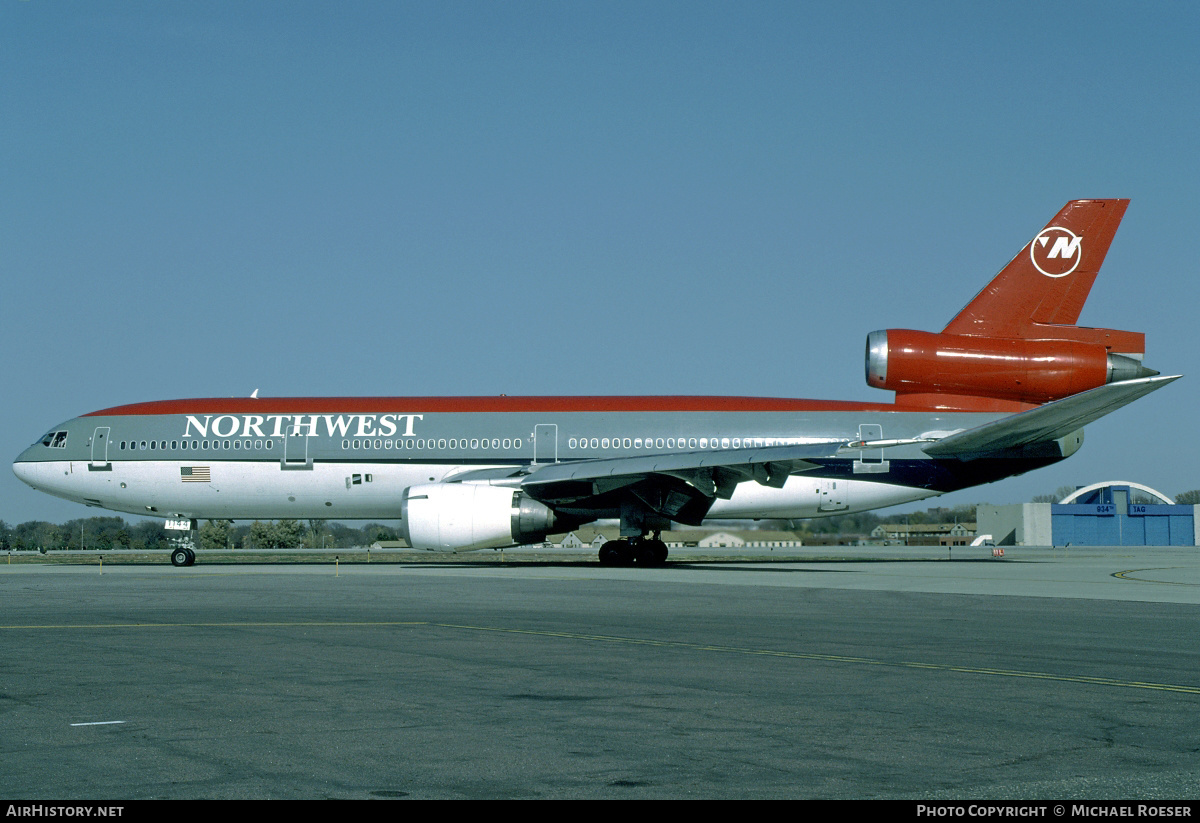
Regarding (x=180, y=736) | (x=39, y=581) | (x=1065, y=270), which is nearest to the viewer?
(x=180, y=736)

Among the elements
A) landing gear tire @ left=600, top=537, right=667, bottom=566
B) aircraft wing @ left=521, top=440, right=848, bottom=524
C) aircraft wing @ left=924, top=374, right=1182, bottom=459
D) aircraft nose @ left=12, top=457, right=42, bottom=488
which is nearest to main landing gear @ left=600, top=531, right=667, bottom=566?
landing gear tire @ left=600, top=537, right=667, bottom=566

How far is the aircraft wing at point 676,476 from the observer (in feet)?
81.1

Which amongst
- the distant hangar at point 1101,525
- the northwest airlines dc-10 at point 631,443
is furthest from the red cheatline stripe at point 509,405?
the distant hangar at point 1101,525

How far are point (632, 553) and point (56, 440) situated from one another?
54.9 feet

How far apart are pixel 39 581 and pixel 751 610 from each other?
1560 centimetres

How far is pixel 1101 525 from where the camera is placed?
64.9 metres

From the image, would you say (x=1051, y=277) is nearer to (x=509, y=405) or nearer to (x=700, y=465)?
(x=700, y=465)

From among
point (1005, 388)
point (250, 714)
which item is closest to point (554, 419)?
point (1005, 388)

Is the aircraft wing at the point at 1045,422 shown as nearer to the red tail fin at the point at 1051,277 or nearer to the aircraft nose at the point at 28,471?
the red tail fin at the point at 1051,277

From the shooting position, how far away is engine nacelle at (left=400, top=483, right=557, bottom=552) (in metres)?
26.1

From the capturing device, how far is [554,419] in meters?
29.7

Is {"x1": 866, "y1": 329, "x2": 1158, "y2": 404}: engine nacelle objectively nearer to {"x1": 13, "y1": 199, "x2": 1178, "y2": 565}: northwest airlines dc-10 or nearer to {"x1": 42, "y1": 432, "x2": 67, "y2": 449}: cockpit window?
{"x1": 13, "y1": 199, "x2": 1178, "y2": 565}: northwest airlines dc-10

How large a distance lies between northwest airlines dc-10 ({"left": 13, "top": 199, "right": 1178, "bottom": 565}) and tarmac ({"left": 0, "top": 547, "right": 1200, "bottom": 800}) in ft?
35.7
